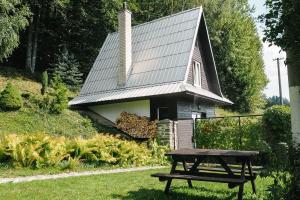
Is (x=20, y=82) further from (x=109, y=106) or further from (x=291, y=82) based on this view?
(x=291, y=82)

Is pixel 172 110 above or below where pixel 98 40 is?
below

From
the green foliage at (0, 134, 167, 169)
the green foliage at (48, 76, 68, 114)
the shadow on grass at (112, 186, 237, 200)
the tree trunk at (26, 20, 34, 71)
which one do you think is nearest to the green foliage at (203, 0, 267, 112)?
the tree trunk at (26, 20, 34, 71)

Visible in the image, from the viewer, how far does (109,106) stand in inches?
750

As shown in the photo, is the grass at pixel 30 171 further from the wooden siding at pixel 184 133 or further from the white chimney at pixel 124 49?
the white chimney at pixel 124 49

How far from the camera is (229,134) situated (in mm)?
14469

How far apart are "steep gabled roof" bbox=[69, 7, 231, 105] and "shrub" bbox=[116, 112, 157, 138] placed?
104cm

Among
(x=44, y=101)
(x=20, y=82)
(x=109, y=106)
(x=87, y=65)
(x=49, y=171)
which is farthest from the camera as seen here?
(x=87, y=65)

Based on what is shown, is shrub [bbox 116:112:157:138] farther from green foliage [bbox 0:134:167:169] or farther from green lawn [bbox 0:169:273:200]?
green lawn [bbox 0:169:273:200]

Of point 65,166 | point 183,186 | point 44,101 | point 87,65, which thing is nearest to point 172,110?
point 44,101

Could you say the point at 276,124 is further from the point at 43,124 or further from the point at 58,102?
the point at 58,102

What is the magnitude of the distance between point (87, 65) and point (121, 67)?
1205 cm

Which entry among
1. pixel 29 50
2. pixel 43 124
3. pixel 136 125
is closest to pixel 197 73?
pixel 136 125

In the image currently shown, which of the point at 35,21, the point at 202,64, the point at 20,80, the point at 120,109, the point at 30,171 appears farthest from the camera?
the point at 35,21

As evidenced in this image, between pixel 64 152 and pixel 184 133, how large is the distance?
6084 millimetres
